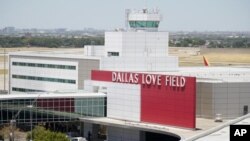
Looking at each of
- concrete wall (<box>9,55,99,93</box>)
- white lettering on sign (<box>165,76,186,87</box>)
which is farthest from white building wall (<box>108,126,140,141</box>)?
concrete wall (<box>9,55,99,93</box>)

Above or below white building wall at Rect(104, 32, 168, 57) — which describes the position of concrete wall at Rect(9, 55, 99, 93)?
below

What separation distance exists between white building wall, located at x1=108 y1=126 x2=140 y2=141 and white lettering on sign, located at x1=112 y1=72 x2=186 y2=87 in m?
5.05

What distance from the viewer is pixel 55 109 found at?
3184 inches

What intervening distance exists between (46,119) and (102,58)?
14647 mm

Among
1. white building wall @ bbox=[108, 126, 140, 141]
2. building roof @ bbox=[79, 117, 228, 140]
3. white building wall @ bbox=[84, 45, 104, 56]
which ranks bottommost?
white building wall @ bbox=[108, 126, 140, 141]

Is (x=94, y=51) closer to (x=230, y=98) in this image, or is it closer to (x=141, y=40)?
(x=141, y=40)

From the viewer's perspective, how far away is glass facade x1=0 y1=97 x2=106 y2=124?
3105 inches

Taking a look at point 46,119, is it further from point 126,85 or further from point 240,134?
point 240,134

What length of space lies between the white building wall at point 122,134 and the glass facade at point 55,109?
12.7 ft

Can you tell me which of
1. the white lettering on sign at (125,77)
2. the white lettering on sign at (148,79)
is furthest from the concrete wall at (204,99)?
the white lettering on sign at (125,77)

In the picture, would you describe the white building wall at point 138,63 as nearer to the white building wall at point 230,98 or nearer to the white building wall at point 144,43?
the white building wall at point 144,43

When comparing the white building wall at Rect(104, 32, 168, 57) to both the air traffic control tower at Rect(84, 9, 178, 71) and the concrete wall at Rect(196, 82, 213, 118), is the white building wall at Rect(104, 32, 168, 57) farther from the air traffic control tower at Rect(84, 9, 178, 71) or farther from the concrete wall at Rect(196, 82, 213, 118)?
the concrete wall at Rect(196, 82, 213, 118)

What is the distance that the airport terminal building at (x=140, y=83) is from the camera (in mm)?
70438

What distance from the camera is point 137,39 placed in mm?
96062
